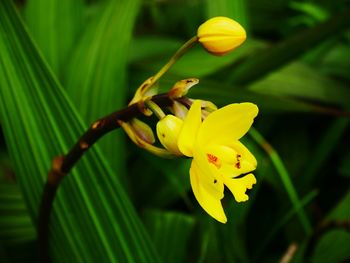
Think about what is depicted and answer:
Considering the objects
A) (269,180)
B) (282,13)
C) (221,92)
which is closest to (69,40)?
(221,92)

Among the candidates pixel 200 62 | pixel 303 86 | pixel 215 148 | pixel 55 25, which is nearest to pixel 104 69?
pixel 55 25

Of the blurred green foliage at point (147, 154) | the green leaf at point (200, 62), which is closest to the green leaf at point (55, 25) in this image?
the blurred green foliage at point (147, 154)

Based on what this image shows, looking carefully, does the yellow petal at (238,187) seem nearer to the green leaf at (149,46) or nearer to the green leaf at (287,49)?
the green leaf at (287,49)

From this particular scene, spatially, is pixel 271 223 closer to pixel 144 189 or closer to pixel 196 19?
pixel 144 189

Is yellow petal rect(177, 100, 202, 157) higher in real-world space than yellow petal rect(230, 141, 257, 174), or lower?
higher

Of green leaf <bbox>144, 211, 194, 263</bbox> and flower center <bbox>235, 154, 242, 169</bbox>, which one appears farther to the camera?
green leaf <bbox>144, 211, 194, 263</bbox>

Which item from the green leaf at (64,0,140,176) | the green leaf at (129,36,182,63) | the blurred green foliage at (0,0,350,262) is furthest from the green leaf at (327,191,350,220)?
the green leaf at (129,36,182,63)

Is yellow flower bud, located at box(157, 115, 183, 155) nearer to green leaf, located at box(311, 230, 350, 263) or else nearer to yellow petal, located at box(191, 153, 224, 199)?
yellow petal, located at box(191, 153, 224, 199)
